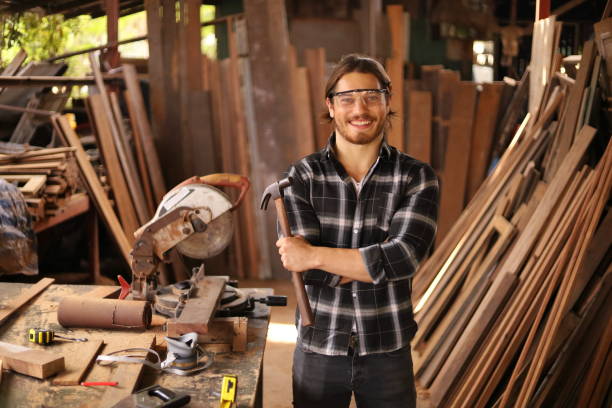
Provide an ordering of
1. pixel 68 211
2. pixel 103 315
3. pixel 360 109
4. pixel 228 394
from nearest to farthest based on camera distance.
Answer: pixel 228 394 < pixel 360 109 < pixel 103 315 < pixel 68 211

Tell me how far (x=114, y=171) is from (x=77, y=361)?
3.65m

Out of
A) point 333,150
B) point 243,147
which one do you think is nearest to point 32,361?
point 333,150

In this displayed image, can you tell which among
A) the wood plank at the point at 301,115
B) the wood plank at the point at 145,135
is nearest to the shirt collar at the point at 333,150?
the wood plank at the point at 301,115

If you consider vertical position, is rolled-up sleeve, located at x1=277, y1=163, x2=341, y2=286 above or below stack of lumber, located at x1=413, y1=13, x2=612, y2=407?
above

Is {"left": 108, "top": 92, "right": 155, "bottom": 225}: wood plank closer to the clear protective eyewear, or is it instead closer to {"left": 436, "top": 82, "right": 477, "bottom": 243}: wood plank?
{"left": 436, "top": 82, "right": 477, "bottom": 243}: wood plank

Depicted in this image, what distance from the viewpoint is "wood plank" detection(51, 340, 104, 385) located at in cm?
206

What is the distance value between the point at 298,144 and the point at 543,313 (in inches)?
129

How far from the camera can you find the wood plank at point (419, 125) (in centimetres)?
595

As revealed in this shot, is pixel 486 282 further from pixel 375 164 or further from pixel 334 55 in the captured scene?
pixel 334 55

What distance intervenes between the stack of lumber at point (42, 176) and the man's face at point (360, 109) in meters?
2.97

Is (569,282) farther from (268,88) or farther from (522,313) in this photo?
(268,88)

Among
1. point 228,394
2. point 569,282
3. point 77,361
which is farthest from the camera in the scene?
point 569,282

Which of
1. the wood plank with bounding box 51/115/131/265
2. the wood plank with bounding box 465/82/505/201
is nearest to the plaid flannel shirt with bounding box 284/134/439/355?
the wood plank with bounding box 51/115/131/265

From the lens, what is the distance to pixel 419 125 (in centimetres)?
598
